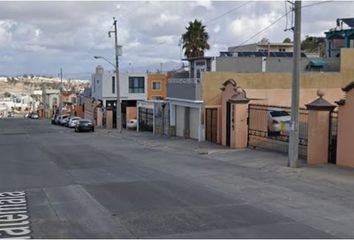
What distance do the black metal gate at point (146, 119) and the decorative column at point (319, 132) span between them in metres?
32.2

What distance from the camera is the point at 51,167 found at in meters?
22.6

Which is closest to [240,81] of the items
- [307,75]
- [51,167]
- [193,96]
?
[193,96]

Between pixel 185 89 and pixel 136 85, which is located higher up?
pixel 185 89

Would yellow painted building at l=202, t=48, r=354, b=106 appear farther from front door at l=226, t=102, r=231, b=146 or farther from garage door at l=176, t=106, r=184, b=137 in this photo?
garage door at l=176, t=106, r=184, b=137

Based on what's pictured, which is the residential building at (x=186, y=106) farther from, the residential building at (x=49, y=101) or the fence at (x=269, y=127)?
the residential building at (x=49, y=101)

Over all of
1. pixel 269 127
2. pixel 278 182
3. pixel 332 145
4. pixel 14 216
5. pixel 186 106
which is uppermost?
pixel 186 106

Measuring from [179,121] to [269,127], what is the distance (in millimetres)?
13403

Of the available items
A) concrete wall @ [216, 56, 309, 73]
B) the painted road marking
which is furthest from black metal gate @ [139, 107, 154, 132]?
the painted road marking

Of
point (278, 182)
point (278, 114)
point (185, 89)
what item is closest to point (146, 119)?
point (185, 89)

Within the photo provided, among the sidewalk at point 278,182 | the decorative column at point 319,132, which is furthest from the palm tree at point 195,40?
the decorative column at point 319,132

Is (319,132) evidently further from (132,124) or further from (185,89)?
(132,124)

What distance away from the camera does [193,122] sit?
39.3 m

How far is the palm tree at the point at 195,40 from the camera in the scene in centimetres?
7038

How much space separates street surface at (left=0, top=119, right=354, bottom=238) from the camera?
10.4 m
